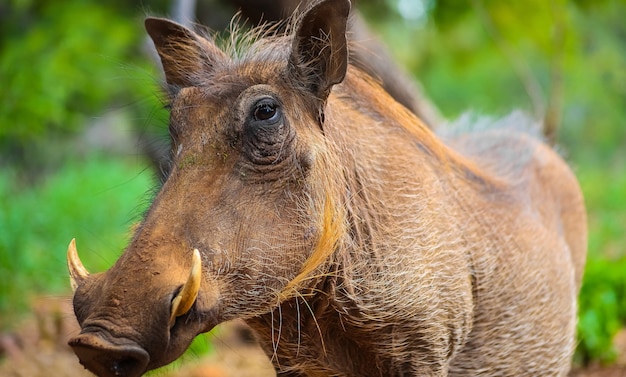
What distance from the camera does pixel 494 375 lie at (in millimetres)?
3326

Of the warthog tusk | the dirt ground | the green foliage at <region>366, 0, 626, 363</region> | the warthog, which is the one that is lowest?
the dirt ground

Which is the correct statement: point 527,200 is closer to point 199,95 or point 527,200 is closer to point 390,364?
point 390,364

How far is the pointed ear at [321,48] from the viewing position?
8.68 feet

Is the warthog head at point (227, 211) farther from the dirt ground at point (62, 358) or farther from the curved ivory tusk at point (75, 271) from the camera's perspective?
the dirt ground at point (62, 358)

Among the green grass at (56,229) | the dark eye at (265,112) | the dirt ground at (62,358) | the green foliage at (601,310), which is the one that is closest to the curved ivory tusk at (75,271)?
the green grass at (56,229)

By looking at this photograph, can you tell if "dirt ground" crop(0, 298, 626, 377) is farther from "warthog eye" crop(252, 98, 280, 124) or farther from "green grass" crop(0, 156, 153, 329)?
"warthog eye" crop(252, 98, 280, 124)

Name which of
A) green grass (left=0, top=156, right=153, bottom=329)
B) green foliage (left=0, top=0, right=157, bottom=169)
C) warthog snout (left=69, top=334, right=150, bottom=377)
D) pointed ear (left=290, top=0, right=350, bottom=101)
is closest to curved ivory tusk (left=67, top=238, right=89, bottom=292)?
warthog snout (left=69, top=334, right=150, bottom=377)

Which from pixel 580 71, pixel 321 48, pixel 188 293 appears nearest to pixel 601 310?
pixel 321 48

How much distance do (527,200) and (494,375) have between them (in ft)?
3.09

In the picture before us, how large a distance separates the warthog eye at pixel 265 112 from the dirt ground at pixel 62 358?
2282 millimetres

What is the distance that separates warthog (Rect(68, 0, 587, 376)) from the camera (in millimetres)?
2236

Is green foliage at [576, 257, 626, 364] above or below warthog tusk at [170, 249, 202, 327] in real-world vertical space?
above

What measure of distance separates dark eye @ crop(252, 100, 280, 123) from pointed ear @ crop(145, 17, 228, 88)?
0.92ft

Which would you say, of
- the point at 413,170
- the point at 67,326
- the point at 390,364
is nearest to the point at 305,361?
the point at 390,364
